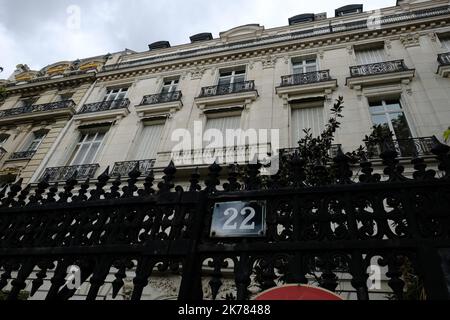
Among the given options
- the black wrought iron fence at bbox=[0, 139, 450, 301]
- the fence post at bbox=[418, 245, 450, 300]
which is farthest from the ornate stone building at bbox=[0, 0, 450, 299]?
the fence post at bbox=[418, 245, 450, 300]

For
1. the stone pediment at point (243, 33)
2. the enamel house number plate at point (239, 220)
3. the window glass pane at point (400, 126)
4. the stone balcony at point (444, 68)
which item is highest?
the stone pediment at point (243, 33)

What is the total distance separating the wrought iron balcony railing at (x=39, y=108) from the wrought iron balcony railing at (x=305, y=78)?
1112 centimetres

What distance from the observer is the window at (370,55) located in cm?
1166

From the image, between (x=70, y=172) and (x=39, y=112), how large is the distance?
5.64m

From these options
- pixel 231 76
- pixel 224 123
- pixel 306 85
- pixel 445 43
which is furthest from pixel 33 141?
pixel 445 43

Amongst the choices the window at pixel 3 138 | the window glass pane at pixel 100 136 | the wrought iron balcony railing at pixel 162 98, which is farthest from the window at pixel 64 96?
the wrought iron balcony railing at pixel 162 98

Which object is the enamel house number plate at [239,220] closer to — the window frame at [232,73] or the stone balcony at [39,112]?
the window frame at [232,73]

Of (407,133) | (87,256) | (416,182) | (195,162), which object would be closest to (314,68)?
(407,133)

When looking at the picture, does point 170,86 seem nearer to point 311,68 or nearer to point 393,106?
point 311,68

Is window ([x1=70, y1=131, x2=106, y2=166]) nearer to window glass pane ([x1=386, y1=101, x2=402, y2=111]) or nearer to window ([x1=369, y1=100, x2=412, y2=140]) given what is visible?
window ([x1=369, y1=100, x2=412, y2=140])

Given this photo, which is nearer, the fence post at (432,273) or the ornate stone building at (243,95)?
the fence post at (432,273)

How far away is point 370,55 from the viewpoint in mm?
12000

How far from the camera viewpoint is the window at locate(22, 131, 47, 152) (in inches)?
542
